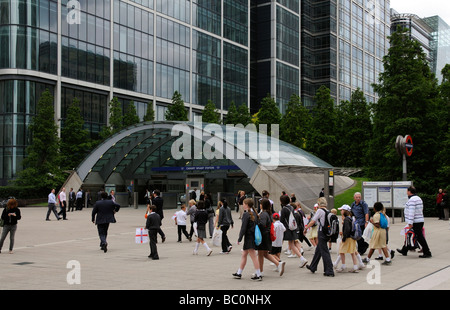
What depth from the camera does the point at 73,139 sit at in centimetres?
5072

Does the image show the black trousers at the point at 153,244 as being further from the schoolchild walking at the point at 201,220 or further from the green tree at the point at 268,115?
the green tree at the point at 268,115

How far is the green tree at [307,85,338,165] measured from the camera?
5597 centimetres

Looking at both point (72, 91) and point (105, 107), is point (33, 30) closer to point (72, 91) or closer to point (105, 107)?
point (72, 91)

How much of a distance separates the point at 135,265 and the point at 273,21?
78.0 m

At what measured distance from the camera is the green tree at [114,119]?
53438 millimetres

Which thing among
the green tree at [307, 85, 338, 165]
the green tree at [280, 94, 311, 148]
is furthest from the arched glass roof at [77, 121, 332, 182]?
the green tree at [280, 94, 311, 148]

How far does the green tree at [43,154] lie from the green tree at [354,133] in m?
30.1

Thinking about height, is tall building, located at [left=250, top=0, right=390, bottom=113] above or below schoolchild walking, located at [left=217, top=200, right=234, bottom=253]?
above

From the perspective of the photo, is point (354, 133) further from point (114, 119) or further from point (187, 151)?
point (114, 119)

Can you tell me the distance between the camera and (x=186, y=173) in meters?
43.7

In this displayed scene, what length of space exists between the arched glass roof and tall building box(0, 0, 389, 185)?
40.6ft

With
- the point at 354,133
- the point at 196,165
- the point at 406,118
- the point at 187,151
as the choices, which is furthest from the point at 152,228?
the point at 354,133

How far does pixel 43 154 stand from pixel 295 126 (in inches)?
1145

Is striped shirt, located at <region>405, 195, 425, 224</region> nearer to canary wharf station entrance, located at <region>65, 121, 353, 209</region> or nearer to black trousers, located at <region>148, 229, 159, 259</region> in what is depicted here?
black trousers, located at <region>148, 229, 159, 259</region>
